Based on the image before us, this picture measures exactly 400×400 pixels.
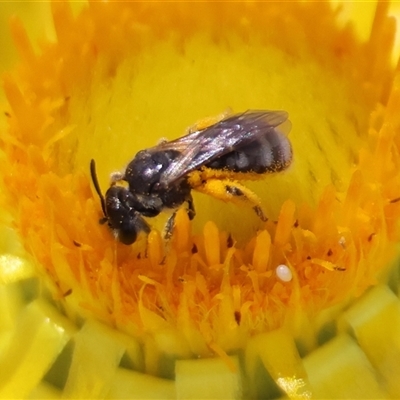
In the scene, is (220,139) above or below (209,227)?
above

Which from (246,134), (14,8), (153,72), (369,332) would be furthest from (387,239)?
(14,8)

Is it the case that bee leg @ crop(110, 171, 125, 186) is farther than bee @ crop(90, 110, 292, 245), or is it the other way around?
bee leg @ crop(110, 171, 125, 186)

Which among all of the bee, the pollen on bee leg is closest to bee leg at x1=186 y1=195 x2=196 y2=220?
the bee

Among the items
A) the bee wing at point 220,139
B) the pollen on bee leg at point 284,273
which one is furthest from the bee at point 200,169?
the pollen on bee leg at point 284,273

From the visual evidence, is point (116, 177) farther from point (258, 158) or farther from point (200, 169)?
point (258, 158)

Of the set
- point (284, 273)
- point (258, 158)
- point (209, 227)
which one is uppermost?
point (258, 158)

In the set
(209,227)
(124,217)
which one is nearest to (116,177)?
(124,217)

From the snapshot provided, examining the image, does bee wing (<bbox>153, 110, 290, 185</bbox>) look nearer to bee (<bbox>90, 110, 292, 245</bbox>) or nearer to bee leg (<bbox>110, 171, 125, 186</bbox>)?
bee (<bbox>90, 110, 292, 245</bbox>)
